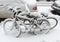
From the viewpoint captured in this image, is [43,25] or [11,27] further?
[11,27]

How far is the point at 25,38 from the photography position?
17.7 ft

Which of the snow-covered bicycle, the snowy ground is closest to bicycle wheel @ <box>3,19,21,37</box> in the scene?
the snow-covered bicycle

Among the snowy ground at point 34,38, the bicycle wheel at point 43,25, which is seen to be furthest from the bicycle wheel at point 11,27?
the bicycle wheel at point 43,25

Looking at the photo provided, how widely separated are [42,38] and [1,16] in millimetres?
2329

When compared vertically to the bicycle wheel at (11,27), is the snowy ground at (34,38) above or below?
below

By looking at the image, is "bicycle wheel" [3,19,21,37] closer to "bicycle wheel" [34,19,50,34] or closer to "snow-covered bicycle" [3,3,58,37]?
"snow-covered bicycle" [3,3,58,37]

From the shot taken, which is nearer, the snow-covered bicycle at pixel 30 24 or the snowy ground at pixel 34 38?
the snowy ground at pixel 34 38

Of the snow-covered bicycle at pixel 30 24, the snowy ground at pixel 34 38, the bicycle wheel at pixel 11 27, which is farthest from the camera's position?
the bicycle wheel at pixel 11 27

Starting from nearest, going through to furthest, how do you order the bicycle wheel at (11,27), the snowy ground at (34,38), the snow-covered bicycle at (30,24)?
the snowy ground at (34,38)
the snow-covered bicycle at (30,24)
the bicycle wheel at (11,27)

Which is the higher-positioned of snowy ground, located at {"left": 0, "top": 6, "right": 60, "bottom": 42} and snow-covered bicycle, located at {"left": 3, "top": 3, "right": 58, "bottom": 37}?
snow-covered bicycle, located at {"left": 3, "top": 3, "right": 58, "bottom": 37}

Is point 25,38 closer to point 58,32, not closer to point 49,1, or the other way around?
point 58,32

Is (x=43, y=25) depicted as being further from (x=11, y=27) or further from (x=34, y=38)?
(x=11, y=27)

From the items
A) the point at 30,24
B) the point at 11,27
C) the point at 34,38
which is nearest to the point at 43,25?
the point at 30,24

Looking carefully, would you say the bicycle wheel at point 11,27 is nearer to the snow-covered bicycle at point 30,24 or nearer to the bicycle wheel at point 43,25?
the snow-covered bicycle at point 30,24
